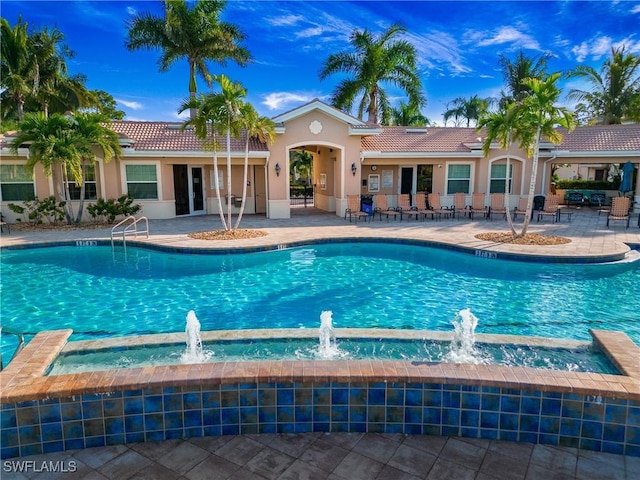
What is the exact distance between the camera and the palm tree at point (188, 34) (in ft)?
76.8

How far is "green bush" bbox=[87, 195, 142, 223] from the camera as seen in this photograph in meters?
16.7

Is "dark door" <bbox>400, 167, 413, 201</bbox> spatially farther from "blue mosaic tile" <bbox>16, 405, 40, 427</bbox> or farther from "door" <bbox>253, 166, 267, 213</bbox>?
"blue mosaic tile" <bbox>16, 405, 40, 427</bbox>

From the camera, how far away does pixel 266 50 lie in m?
24.8

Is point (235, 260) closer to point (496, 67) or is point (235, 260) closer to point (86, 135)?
point (86, 135)

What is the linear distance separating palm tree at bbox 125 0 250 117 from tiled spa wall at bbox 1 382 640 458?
24.5m

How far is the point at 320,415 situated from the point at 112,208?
52.1ft

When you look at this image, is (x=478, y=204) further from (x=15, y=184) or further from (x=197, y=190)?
(x=15, y=184)

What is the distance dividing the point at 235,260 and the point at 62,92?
87.9 ft

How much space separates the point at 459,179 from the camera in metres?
21.3

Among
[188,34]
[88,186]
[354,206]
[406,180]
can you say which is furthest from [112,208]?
[406,180]

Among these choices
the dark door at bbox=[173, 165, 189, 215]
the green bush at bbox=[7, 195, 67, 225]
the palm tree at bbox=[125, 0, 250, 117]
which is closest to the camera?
the green bush at bbox=[7, 195, 67, 225]

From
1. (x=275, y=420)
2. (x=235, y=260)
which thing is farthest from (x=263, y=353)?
(x=235, y=260)

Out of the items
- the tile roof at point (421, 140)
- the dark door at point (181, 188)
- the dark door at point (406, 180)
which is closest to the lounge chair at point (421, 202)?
the dark door at point (406, 180)

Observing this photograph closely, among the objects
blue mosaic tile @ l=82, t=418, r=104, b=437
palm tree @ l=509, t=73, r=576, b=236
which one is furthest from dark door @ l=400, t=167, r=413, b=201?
blue mosaic tile @ l=82, t=418, r=104, b=437
